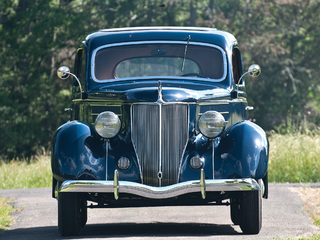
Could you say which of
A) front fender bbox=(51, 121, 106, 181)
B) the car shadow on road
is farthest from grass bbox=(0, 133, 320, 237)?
front fender bbox=(51, 121, 106, 181)

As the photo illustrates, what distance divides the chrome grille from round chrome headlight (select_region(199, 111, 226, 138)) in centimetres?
19

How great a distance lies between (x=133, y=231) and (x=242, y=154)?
1732mm

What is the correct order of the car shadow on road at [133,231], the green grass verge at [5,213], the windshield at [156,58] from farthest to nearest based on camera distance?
the green grass verge at [5,213] < the windshield at [156,58] < the car shadow on road at [133,231]

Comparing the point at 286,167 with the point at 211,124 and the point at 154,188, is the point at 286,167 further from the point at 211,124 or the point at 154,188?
the point at 154,188

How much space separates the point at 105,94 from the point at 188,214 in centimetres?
269

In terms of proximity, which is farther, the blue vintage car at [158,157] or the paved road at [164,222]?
the paved road at [164,222]

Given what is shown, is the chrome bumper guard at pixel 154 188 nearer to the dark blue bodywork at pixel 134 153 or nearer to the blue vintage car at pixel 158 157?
the blue vintage car at pixel 158 157

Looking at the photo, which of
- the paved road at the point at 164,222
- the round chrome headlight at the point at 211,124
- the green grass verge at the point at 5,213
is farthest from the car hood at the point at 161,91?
the green grass verge at the point at 5,213

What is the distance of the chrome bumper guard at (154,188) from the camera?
7.43 m

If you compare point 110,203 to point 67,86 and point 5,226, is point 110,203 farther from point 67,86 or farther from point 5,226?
point 67,86

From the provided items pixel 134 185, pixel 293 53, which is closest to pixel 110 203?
pixel 134 185

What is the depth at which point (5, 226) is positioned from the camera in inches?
375

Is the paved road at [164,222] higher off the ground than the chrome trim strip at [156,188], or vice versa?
the chrome trim strip at [156,188]

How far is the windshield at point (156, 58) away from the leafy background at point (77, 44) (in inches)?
790
